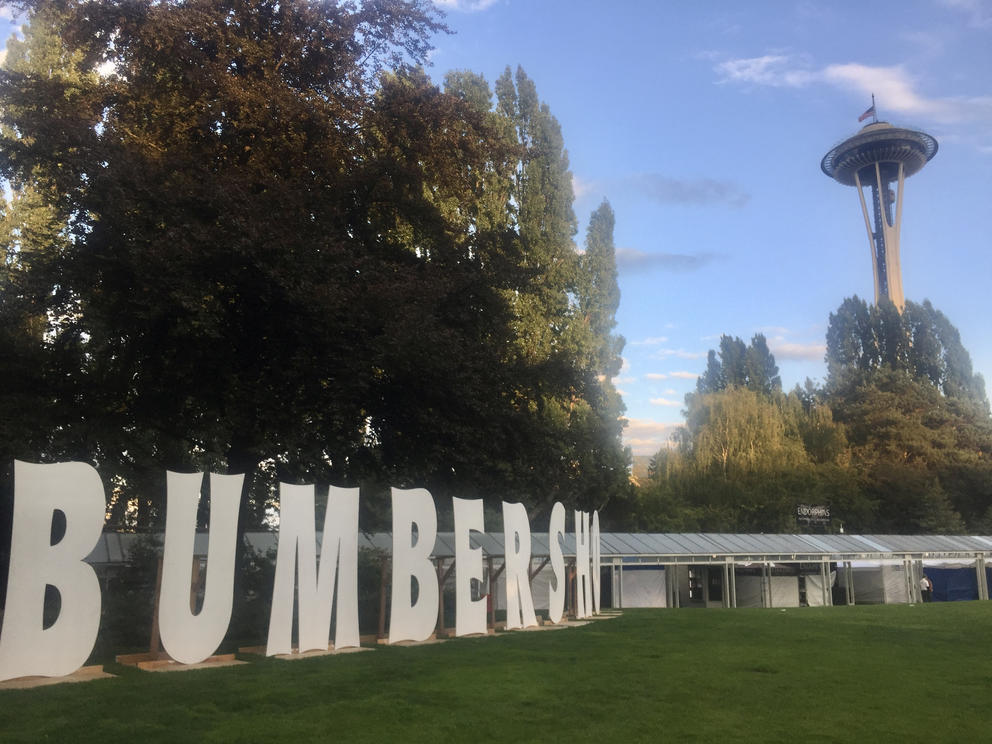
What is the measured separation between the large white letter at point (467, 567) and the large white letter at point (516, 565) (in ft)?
3.05

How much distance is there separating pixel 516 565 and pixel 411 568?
320cm

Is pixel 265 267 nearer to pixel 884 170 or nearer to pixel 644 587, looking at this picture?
pixel 644 587

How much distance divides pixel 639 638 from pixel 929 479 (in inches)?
1621

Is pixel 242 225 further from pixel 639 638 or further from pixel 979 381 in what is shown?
pixel 979 381

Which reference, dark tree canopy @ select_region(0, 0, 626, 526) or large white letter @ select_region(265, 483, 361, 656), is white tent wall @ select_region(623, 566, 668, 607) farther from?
large white letter @ select_region(265, 483, 361, 656)

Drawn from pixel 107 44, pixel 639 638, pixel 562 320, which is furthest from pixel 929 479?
pixel 107 44

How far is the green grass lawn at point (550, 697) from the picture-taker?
6.72 meters

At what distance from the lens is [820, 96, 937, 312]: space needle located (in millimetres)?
73062

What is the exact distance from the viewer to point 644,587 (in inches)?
1214

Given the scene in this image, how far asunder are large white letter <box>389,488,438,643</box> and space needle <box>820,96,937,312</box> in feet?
221

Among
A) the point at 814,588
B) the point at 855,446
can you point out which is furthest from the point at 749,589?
the point at 855,446

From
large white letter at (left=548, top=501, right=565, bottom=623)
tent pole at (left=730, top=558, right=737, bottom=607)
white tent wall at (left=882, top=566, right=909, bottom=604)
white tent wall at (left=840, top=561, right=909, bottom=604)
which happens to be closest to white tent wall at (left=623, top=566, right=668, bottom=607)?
tent pole at (left=730, top=558, right=737, bottom=607)

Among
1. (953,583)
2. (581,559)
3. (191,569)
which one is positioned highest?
(191,569)

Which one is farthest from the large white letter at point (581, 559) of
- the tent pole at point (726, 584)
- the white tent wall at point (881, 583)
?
the white tent wall at point (881, 583)
